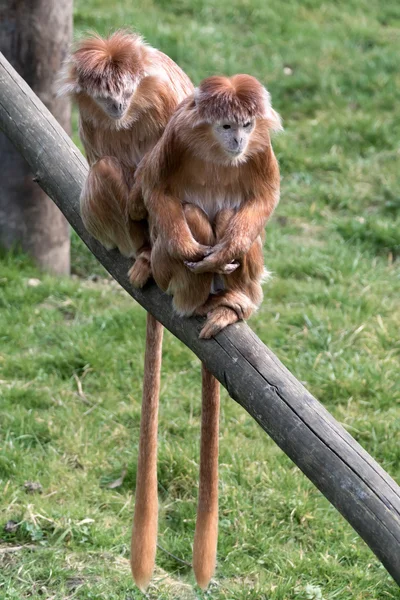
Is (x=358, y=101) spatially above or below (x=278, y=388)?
below

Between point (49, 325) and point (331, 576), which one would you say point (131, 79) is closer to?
point (331, 576)

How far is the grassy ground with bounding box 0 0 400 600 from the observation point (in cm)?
350

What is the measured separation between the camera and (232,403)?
434 centimetres

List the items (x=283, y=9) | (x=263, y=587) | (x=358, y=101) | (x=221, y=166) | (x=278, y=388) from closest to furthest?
(x=278, y=388)
(x=221, y=166)
(x=263, y=587)
(x=358, y=101)
(x=283, y=9)

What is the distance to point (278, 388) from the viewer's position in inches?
93.0

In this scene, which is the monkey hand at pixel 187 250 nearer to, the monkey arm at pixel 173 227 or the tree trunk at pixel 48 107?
the monkey arm at pixel 173 227

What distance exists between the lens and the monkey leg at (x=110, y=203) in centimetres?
286

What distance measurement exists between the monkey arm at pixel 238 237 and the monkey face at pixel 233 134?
19 centimetres

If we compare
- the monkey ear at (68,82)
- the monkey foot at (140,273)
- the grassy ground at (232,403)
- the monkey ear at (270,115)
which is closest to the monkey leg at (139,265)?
the monkey foot at (140,273)

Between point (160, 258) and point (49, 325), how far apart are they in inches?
95.4

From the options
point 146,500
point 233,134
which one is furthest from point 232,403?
point 233,134

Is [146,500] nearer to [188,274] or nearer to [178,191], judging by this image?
[188,274]

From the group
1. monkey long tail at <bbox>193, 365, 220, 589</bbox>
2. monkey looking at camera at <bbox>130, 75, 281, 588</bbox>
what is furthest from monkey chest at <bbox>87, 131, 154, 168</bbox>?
monkey long tail at <bbox>193, 365, 220, 589</bbox>

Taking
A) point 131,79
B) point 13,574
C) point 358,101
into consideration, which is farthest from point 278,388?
point 358,101
